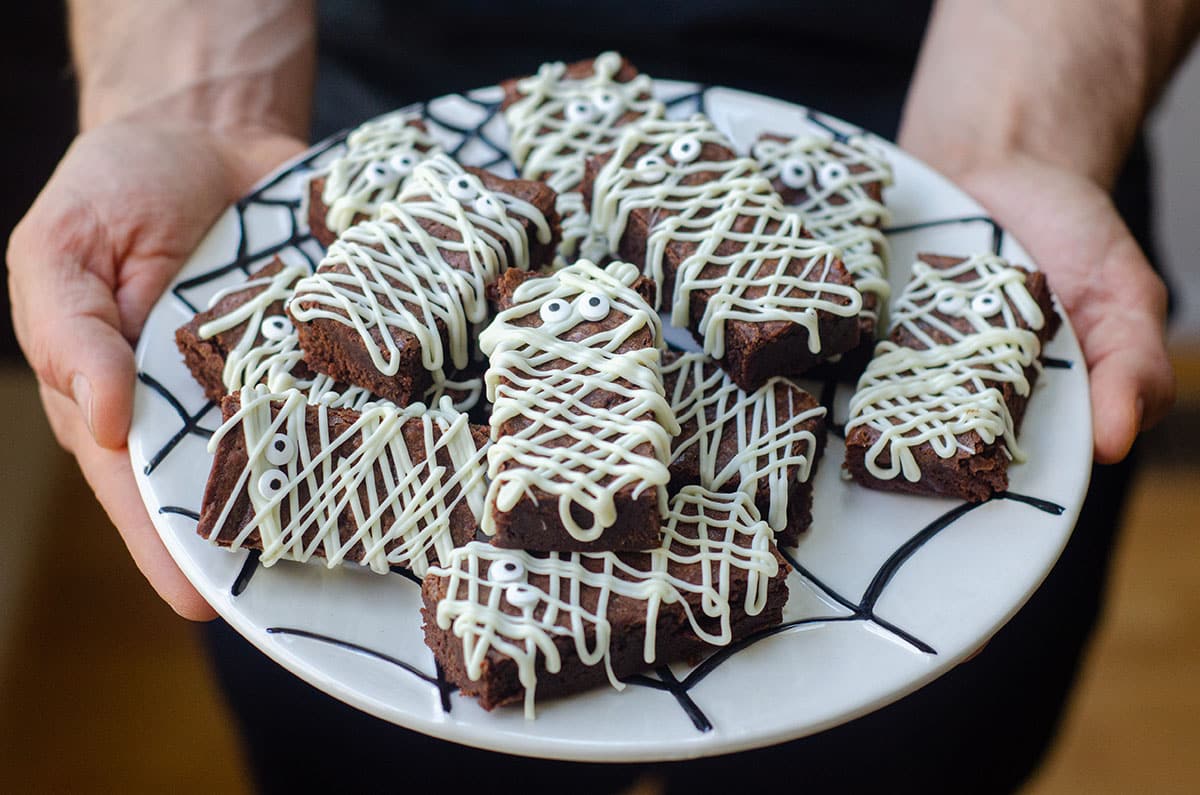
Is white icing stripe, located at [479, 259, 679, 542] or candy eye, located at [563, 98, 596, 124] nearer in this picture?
white icing stripe, located at [479, 259, 679, 542]

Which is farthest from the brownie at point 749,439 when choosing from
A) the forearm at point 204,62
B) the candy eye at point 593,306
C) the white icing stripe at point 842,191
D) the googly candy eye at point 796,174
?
the forearm at point 204,62

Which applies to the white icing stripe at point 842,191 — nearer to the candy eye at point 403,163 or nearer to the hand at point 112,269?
the candy eye at point 403,163

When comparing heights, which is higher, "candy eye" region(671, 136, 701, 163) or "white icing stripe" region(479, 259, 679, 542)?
"candy eye" region(671, 136, 701, 163)

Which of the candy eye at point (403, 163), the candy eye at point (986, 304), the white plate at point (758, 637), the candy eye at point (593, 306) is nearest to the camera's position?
the white plate at point (758, 637)

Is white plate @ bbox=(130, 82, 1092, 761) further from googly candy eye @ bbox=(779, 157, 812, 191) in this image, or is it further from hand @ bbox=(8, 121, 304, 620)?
googly candy eye @ bbox=(779, 157, 812, 191)

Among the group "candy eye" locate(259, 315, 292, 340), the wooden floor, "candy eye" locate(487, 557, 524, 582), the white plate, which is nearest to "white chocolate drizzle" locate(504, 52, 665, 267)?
"candy eye" locate(259, 315, 292, 340)

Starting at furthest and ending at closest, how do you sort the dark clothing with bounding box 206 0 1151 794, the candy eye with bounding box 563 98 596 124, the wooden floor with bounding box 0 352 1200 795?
the wooden floor with bounding box 0 352 1200 795
the dark clothing with bounding box 206 0 1151 794
the candy eye with bounding box 563 98 596 124
